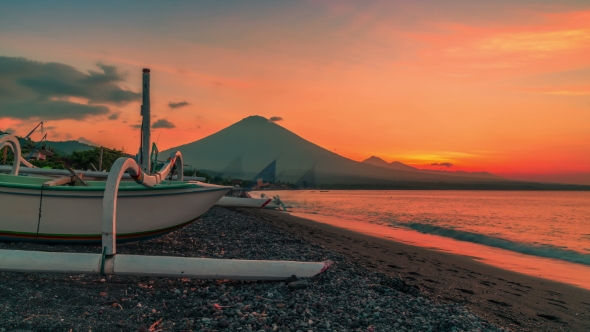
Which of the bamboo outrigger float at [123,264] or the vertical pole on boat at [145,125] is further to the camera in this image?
the vertical pole on boat at [145,125]

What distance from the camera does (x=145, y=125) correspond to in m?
11.0

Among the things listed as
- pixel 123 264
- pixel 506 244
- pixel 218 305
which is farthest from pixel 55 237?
pixel 506 244

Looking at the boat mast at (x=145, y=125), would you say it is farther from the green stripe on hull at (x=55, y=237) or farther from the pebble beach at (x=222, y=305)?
the pebble beach at (x=222, y=305)

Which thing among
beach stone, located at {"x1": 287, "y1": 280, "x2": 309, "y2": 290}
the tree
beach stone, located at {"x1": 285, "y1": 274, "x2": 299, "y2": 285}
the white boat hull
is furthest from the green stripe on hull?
the tree

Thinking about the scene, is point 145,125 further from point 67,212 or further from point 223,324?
point 223,324

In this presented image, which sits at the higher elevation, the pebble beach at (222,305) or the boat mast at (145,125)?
the boat mast at (145,125)

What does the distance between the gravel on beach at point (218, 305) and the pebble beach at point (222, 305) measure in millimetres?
11

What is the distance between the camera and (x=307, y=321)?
4496 mm

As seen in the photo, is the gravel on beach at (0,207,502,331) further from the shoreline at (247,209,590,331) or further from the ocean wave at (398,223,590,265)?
the ocean wave at (398,223,590,265)

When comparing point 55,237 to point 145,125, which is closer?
point 55,237

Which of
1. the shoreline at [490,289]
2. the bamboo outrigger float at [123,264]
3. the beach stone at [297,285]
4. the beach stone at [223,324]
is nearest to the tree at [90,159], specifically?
the shoreline at [490,289]

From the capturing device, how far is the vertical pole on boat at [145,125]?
10805 millimetres

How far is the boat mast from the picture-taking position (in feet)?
35.4

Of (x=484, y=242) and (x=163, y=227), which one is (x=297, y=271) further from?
(x=484, y=242)
